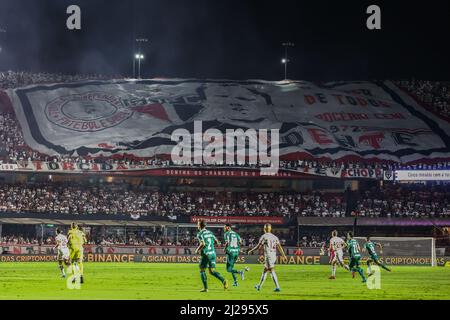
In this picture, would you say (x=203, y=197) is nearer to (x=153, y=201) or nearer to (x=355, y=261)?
(x=153, y=201)

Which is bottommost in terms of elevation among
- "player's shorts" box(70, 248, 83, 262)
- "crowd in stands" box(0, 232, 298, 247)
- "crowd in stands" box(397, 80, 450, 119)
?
"crowd in stands" box(0, 232, 298, 247)

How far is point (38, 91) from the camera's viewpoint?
3241 inches

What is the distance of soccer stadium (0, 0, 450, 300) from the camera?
66438mm

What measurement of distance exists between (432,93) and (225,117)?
2428cm

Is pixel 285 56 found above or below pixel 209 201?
above

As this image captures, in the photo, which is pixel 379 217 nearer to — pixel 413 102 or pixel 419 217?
pixel 419 217

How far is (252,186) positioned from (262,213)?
630 centimetres

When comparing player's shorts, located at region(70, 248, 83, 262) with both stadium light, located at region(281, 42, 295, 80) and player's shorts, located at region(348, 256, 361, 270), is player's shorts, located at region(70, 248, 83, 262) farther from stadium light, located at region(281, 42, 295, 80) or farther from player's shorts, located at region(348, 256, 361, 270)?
stadium light, located at region(281, 42, 295, 80)

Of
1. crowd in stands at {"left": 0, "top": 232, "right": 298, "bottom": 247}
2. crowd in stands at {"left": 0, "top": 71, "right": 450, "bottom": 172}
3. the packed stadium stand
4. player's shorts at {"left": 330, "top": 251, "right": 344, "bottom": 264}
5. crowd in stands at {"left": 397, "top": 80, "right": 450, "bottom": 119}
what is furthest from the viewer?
crowd in stands at {"left": 397, "top": 80, "right": 450, "bottom": 119}

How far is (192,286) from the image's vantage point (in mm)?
32688

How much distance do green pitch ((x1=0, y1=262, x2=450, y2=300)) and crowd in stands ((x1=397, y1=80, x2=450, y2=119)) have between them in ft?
145

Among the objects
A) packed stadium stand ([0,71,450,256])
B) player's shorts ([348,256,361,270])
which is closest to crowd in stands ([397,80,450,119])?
packed stadium stand ([0,71,450,256])

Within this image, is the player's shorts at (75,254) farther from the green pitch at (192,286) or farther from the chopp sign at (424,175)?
the chopp sign at (424,175)

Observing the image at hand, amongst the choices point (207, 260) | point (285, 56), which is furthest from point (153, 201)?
point (207, 260)
